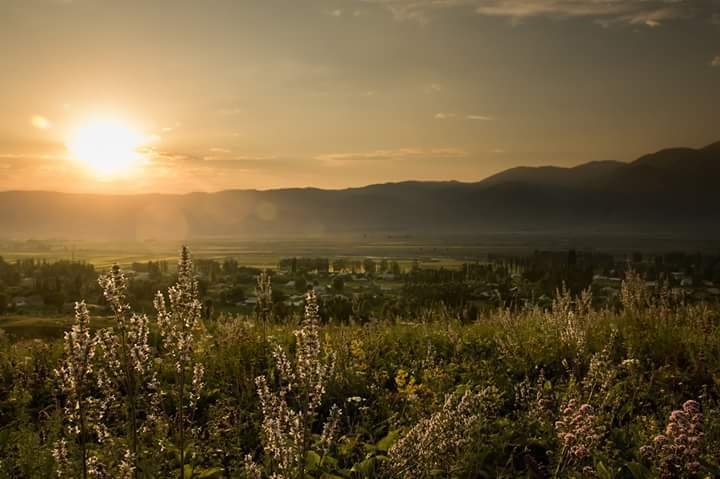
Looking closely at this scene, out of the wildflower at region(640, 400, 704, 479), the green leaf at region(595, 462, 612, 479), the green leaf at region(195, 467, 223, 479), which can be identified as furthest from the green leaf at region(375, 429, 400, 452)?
the wildflower at region(640, 400, 704, 479)

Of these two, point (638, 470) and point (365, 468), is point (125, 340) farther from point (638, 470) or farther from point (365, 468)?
point (638, 470)

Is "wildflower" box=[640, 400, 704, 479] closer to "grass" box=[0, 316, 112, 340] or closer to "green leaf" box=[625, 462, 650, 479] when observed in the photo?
"green leaf" box=[625, 462, 650, 479]

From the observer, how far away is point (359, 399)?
7.70 metres

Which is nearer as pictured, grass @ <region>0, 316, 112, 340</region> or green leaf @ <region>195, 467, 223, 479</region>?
green leaf @ <region>195, 467, 223, 479</region>

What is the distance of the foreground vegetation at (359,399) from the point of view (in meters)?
3.80

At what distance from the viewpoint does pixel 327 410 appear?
8336 mm

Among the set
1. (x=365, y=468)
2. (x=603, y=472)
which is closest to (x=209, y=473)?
(x=365, y=468)

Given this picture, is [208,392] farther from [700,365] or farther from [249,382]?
[700,365]

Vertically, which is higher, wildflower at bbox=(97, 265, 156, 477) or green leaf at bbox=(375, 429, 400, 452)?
wildflower at bbox=(97, 265, 156, 477)

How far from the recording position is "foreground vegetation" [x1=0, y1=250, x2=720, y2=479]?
3801 mm

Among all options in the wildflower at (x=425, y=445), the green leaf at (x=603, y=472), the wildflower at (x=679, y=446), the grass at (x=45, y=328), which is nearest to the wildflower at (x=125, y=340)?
the wildflower at (x=425, y=445)

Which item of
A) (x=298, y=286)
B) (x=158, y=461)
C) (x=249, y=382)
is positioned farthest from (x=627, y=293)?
(x=298, y=286)

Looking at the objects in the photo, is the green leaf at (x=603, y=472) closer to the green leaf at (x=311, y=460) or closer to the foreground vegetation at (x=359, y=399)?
the foreground vegetation at (x=359, y=399)

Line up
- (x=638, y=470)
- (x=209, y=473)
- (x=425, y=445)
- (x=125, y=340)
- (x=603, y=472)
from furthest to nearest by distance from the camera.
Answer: (x=638, y=470) → (x=603, y=472) → (x=209, y=473) → (x=425, y=445) → (x=125, y=340)
